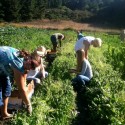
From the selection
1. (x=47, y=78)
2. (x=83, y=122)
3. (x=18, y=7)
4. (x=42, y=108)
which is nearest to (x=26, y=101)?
(x=42, y=108)

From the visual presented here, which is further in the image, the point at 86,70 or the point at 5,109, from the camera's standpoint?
→ the point at 86,70

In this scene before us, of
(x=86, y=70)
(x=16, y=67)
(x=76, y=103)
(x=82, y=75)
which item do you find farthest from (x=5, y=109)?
(x=86, y=70)

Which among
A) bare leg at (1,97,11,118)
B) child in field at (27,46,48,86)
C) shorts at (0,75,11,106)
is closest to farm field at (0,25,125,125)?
child in field at (27,46,48,86)

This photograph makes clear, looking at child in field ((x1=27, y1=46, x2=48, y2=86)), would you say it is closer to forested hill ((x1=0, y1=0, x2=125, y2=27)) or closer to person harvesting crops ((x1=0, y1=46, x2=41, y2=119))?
person harvesting crops ((x1=0, y1=46, x2=41, y2=119))

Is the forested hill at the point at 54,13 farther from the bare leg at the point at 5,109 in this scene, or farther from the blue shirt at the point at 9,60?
the blue shirt at the point at 9,60

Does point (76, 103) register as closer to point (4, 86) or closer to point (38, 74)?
point (38, 74)

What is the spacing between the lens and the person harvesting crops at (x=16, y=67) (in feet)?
17.6

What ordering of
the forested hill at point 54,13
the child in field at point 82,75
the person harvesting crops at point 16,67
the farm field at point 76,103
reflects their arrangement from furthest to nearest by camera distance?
the forested hill at point 54,13
the child in field at point 82,75
the farm field at point 76,103
the person harvesting crops at point 16,67

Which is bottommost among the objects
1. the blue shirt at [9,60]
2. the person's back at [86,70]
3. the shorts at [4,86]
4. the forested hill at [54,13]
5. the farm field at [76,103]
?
the forested hill at [54,13]

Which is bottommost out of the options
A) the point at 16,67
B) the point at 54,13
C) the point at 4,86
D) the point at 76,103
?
the point at 54,13

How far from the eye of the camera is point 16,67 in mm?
5418

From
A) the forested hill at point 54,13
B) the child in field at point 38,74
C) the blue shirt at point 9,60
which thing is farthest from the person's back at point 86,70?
the forested hill at point 54,13

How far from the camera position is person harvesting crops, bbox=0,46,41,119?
538 centimetres

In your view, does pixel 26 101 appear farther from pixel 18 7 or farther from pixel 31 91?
pixel 18 7
